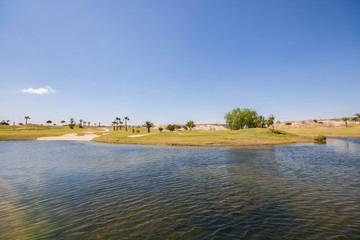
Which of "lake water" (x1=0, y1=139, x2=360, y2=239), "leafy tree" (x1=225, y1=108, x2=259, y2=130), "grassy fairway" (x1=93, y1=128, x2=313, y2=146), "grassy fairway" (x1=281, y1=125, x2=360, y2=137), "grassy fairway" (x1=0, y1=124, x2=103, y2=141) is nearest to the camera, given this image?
"lake water" (x1=0, y1=139, x2=360, y2=239)

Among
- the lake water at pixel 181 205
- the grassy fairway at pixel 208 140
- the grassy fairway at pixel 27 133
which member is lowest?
the lake water at pixel 181 205

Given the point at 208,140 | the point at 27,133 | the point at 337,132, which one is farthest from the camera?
the point at 337,132

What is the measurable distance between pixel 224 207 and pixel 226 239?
10.9 ft

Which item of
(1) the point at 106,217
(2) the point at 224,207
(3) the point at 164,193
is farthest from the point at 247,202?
(1) the point at 106,217

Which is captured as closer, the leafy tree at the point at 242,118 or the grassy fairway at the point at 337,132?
the grassy fairway at the point at 337,132

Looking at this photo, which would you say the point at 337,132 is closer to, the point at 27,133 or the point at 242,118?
the point at 242,118

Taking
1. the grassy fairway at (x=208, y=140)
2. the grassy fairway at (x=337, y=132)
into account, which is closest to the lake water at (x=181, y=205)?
the grassy fairway at (x=208, y=140)

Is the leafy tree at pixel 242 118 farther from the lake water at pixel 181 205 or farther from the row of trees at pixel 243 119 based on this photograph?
the lake water at pixel 181 205

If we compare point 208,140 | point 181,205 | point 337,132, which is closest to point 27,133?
point 208,140

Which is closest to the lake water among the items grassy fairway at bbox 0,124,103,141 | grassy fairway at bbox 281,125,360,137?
grassy fairway at bbox 0,124,103,141

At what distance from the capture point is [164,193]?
1403cm

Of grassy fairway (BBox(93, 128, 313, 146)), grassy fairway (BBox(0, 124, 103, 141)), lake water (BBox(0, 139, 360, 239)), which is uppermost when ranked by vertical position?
grassy fairway (BBox(0, 124, 103, 141))

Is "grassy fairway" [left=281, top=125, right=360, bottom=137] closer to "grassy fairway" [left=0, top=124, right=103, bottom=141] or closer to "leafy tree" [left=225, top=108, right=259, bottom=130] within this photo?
"leafy tree" [left=225, top=108, right=259, bottom=130]

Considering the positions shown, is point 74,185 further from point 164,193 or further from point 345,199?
point 345,199
